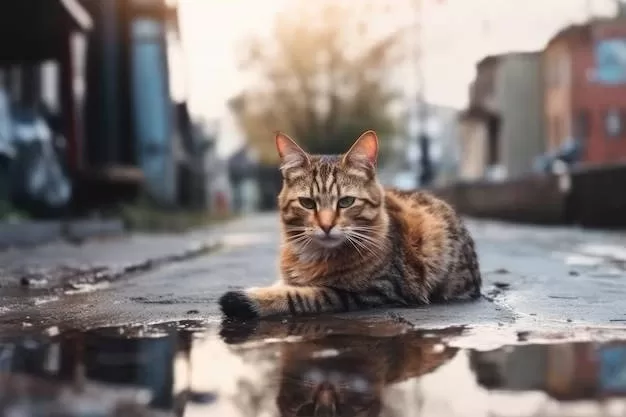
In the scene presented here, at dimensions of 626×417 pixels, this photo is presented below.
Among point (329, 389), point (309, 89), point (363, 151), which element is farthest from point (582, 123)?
point (329, 389)

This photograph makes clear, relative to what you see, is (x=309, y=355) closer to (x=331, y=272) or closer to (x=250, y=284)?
(x=331, y=272)

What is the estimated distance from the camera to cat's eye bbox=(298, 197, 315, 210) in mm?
3178

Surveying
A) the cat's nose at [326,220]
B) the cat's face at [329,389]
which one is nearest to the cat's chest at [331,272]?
the cat's nose at [326,220]

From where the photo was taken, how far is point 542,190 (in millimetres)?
12508

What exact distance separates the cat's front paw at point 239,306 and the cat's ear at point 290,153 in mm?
698

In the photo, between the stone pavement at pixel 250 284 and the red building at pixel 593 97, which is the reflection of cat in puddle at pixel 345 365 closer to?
the stone pavement at pixel 250 284

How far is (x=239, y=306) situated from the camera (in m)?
2.78

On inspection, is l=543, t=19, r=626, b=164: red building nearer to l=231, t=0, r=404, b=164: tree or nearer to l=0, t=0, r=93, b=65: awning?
l=231, t=0, r=404, b=164: tree

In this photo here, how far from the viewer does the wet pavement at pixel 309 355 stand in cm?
158

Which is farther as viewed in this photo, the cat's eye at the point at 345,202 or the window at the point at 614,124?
the window at the point at 614,124

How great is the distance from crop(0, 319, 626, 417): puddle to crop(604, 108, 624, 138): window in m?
24.6

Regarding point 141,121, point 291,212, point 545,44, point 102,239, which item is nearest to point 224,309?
point 291,212

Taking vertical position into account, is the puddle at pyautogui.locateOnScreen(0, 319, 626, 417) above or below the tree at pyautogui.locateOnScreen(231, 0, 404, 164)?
below

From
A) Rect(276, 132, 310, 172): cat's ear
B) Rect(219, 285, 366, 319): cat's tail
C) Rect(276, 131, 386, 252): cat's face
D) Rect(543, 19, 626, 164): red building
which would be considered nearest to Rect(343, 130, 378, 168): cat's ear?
Rect(276, 131, 386, 252): cat's face
